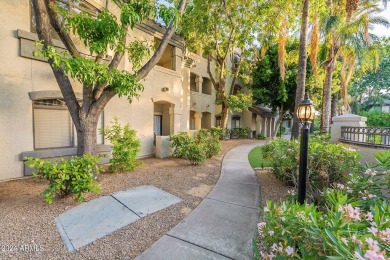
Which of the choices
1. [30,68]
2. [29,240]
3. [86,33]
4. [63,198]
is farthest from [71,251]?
[30,68]

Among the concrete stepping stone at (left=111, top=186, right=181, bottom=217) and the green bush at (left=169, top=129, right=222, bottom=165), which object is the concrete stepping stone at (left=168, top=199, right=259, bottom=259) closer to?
the concrete stepping stone at (left=111, top=186, right=181, bottom=217)

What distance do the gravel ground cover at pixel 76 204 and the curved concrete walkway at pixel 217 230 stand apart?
0.22 m

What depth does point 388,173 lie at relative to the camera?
2480 millimetres

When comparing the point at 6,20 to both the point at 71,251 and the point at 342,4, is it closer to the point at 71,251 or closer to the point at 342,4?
the point at 71,251

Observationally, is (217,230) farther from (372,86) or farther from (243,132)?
(372,86)

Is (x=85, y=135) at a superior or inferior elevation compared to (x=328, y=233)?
superior

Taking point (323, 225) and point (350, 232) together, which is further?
point (323, 225)

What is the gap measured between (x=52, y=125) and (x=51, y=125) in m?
0.03

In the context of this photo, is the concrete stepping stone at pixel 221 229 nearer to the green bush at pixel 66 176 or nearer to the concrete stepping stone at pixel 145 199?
→ the concrete stepping stone at pixel 145 199

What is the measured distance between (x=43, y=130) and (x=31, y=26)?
10.8ft

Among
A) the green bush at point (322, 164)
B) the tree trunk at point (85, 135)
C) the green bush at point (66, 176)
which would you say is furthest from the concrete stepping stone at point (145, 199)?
the green bush at point (322, 164)

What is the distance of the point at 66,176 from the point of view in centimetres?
384

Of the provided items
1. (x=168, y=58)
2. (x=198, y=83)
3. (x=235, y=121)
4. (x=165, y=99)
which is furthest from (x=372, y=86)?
(x=165, y=99)

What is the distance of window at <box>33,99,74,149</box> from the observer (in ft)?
19.7
